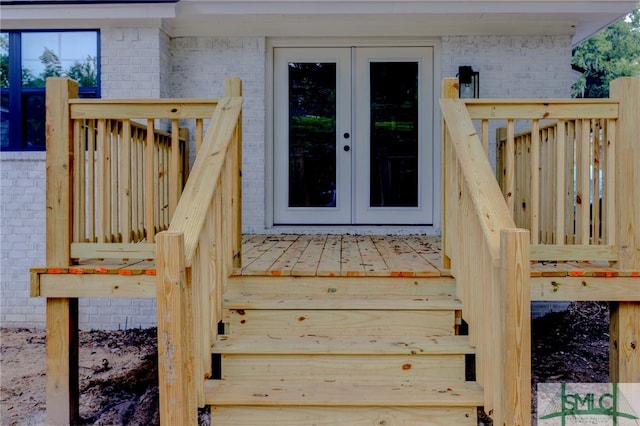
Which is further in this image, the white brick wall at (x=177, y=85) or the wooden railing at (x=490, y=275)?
the white brick wall at (x=177, y=85)

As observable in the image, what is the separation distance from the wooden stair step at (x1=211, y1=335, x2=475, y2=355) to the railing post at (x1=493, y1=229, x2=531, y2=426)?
0.55 metres

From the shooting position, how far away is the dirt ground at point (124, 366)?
3.21m

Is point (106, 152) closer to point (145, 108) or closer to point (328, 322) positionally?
point (145, 108)

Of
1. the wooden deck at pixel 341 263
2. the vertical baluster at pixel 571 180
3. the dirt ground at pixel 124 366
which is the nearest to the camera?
the wooden deck at pixel 341 263

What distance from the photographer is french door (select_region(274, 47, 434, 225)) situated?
507cm

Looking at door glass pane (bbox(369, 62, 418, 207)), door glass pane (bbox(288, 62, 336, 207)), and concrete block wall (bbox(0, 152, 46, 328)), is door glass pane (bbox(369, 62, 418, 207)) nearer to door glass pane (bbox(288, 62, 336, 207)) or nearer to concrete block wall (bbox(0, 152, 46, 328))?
door glass pane (bbox(288, 62, 336, 207))

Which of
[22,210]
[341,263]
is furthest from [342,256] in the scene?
[22,210]

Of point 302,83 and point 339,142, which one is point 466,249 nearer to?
point 339,142

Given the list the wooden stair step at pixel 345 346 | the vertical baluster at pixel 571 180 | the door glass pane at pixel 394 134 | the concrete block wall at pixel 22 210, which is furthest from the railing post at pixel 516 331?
the concrete block wall at pixel 22 210

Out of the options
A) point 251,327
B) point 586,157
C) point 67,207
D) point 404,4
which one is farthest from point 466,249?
point 404,4

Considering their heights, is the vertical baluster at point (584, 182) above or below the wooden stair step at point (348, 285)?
above

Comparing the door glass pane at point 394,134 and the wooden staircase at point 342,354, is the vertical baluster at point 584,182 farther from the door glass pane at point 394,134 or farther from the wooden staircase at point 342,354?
the door glass pane at point 394,134

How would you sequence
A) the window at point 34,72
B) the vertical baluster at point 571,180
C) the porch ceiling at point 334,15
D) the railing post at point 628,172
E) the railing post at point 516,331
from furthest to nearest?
the window at point 34,72, the porch ceiling at point 334,15, the vertical baluster at point 571,180, the railing post at point 628,172, the railing post at point 516,331

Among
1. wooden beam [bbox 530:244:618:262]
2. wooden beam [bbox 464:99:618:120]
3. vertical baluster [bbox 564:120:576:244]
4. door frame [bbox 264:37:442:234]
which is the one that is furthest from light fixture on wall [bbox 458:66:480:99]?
wooden beam [bbox 530:244:618:262]
